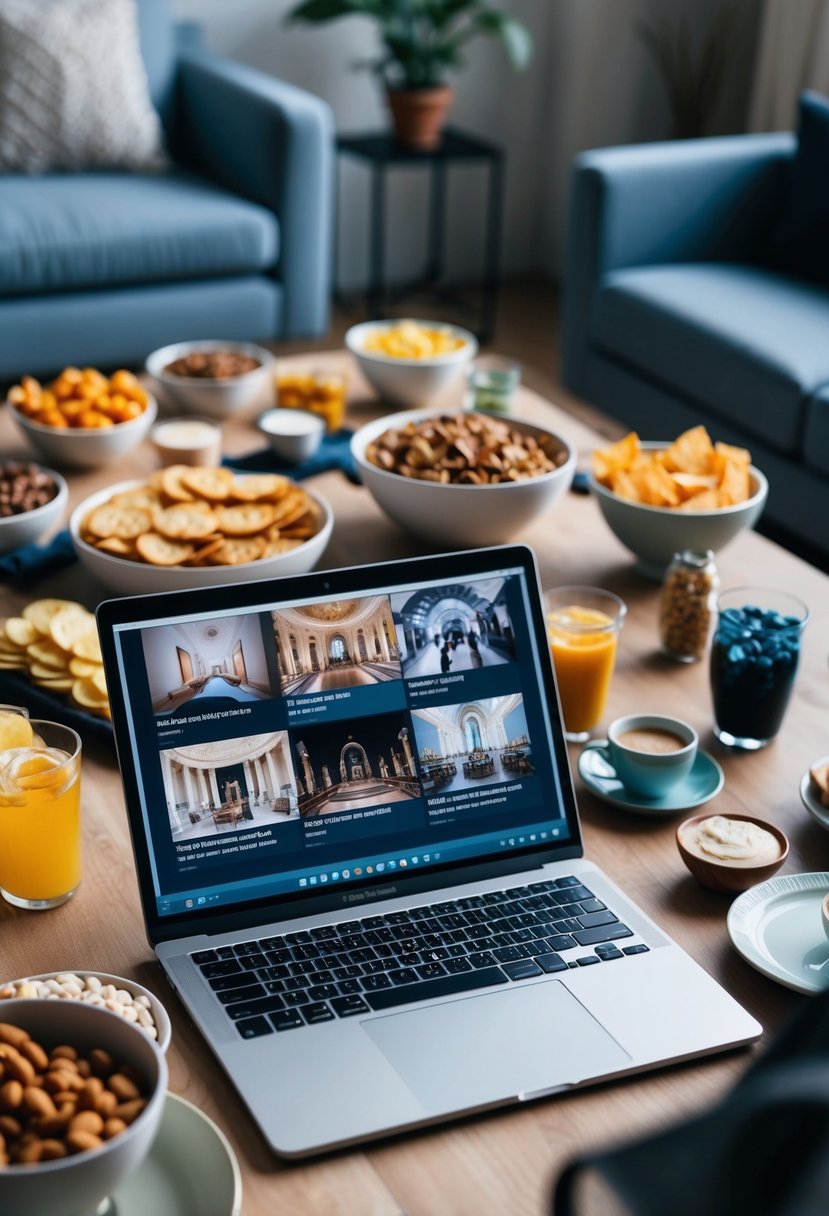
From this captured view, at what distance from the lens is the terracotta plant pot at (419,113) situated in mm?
4086

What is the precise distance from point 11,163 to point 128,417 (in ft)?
6.76

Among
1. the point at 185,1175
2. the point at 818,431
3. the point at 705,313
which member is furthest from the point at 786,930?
the point at 705,313

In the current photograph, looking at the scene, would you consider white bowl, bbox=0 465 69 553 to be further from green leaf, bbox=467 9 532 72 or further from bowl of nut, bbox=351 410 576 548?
green leaf, bbox=467 9 532 72

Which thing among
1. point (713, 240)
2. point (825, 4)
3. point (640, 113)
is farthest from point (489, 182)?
point (713, 240)

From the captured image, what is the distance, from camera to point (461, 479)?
5.37 feet

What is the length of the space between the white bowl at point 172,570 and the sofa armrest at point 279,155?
222 centimetres

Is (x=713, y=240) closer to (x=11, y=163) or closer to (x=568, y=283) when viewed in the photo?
(x=568, y=283)

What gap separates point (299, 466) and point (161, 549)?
456mm

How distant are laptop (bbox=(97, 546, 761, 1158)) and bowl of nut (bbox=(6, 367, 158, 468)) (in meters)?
0.89

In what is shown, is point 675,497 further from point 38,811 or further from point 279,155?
point 279,155

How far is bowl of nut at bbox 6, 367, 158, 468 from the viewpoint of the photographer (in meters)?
1.85

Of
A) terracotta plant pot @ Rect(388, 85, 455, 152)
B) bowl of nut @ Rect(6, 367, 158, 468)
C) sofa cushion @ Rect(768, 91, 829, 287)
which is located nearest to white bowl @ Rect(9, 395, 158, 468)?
bowl of nut @ Rect(6, 367, 158, 468)

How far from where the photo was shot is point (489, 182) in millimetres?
4812

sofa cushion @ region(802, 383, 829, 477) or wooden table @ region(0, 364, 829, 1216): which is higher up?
wooden table @ region(0, 364, 829, 1216)
